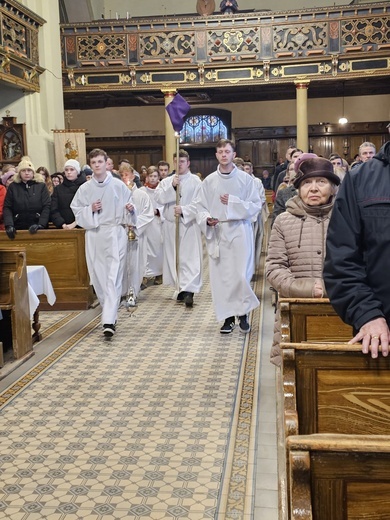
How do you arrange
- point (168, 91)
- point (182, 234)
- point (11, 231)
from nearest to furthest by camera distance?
point (11, 231), point (182, 234), point (168, 91)

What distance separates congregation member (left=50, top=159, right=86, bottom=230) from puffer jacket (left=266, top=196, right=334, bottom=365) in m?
4.42

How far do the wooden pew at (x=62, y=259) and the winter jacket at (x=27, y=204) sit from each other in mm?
216

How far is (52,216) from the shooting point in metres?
7.93

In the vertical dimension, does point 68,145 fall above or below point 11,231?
above

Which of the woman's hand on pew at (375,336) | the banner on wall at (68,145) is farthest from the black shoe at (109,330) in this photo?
the banner on wall at (68,145)

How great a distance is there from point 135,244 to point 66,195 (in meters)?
1.08

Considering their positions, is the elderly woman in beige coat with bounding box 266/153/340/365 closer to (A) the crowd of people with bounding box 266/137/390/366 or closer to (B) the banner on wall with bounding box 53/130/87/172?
(A) the crowd of people with bounding box 266/137/390/366

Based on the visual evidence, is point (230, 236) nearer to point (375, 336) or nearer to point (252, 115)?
point (375, 336)

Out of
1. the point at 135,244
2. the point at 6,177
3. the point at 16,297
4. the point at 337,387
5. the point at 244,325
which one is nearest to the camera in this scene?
the point at 337,387

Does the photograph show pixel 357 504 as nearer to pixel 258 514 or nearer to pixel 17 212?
pixel 258 514

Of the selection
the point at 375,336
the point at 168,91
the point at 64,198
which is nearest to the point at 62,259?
the point at 64,198

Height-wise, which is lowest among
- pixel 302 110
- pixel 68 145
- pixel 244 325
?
pixel 244 325

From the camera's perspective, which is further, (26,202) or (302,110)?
(302,110)

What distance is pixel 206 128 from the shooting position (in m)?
21.7
